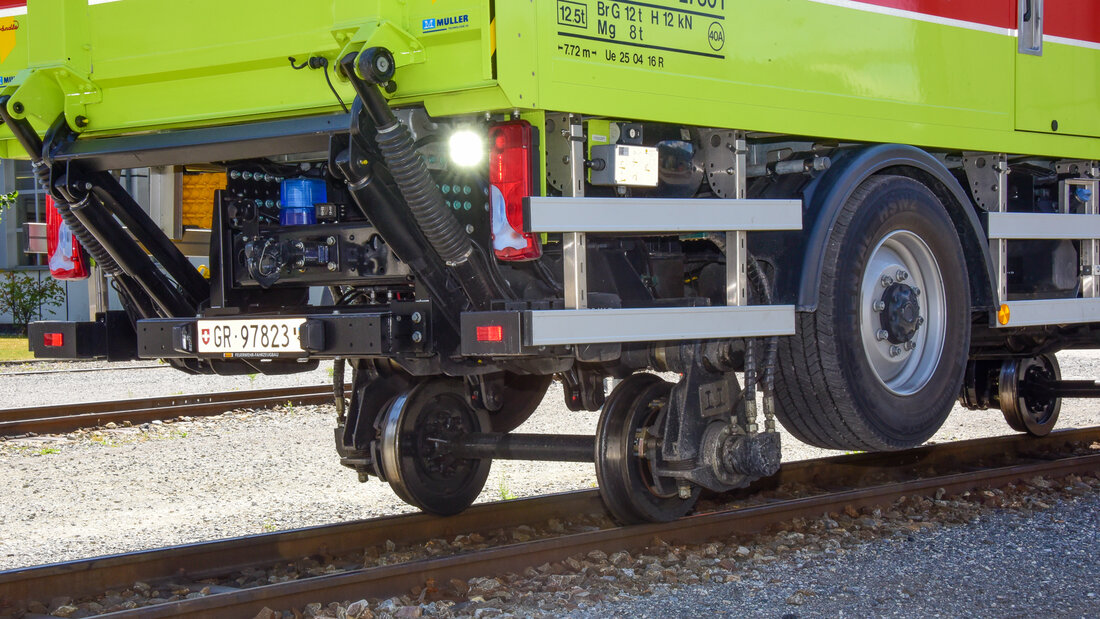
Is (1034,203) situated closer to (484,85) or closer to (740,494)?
(740,494)

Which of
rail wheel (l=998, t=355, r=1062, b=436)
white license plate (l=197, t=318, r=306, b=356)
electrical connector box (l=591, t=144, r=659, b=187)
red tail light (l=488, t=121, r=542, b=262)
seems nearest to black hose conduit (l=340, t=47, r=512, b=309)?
red tail light (l=488, t=121, r=542, b=262)

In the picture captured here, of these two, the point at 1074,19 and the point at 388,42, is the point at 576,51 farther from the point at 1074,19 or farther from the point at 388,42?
the point at 1074,19

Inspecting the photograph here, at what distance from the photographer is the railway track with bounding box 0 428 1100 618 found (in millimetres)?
4574

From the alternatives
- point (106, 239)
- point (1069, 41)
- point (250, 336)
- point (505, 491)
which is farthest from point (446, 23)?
point (1069, 41)

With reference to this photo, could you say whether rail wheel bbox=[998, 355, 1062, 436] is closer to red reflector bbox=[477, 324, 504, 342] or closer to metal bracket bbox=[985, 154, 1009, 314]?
metal bracket bbox=[985, 154, 1009, 314]

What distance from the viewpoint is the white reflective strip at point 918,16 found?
17.7ft

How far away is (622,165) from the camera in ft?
15.3

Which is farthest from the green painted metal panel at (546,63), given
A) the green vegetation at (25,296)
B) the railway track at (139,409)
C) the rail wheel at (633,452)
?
the green vegetation at (25,296)

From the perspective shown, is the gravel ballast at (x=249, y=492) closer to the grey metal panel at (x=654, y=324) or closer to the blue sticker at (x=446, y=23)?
the grey metal panel at (x=654, y=324)

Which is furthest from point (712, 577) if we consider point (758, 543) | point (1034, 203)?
point (1034, 203)

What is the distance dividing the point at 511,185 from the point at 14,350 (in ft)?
61.7

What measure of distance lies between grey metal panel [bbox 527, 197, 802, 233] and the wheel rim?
0.75m

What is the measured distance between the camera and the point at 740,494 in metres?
6.71

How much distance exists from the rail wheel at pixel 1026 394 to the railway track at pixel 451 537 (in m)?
0.98
